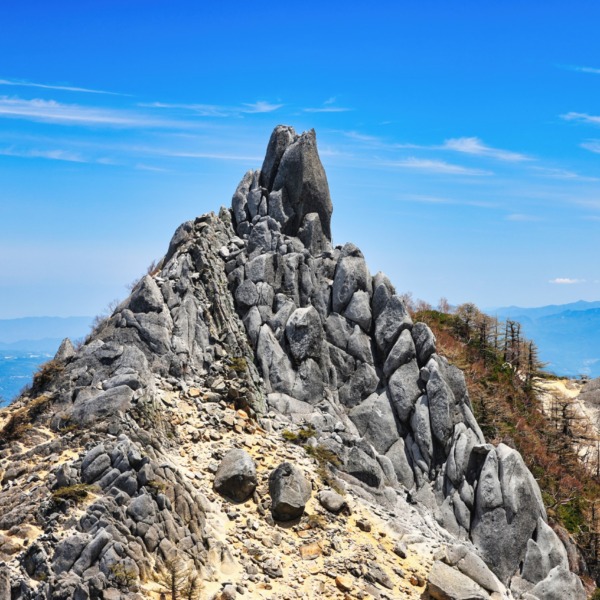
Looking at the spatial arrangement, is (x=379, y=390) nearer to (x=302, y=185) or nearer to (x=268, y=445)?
(x=268, y=445)

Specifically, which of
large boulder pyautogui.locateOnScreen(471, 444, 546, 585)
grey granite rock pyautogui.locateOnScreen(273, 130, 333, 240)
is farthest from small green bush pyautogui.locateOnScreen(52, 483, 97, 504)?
grey granite rock pyautogui.locateOnScreen(273, 130, 333, 240)

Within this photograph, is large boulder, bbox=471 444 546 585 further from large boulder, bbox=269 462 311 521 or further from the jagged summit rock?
the jagged summit rock

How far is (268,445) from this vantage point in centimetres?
3406

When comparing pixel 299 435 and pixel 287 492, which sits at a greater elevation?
→ pixel 299 435

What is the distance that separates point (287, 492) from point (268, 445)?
431 cm

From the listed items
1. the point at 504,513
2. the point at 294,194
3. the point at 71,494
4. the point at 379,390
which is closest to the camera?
the point at 71,494

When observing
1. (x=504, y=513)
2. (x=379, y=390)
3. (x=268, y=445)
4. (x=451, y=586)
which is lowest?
(x=451, y=586)

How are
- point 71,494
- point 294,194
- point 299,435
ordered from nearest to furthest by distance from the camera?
point 71,494
point 299,435
point 294,194

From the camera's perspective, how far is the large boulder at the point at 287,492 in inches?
1176

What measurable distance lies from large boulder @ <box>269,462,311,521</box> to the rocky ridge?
0.30 ft

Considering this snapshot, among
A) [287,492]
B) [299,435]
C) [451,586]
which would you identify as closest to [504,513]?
[451,586]

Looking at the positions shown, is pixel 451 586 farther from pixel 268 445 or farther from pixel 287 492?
pixel 268 445

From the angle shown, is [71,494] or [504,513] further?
[504,513]

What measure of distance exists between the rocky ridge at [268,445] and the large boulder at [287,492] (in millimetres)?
91
